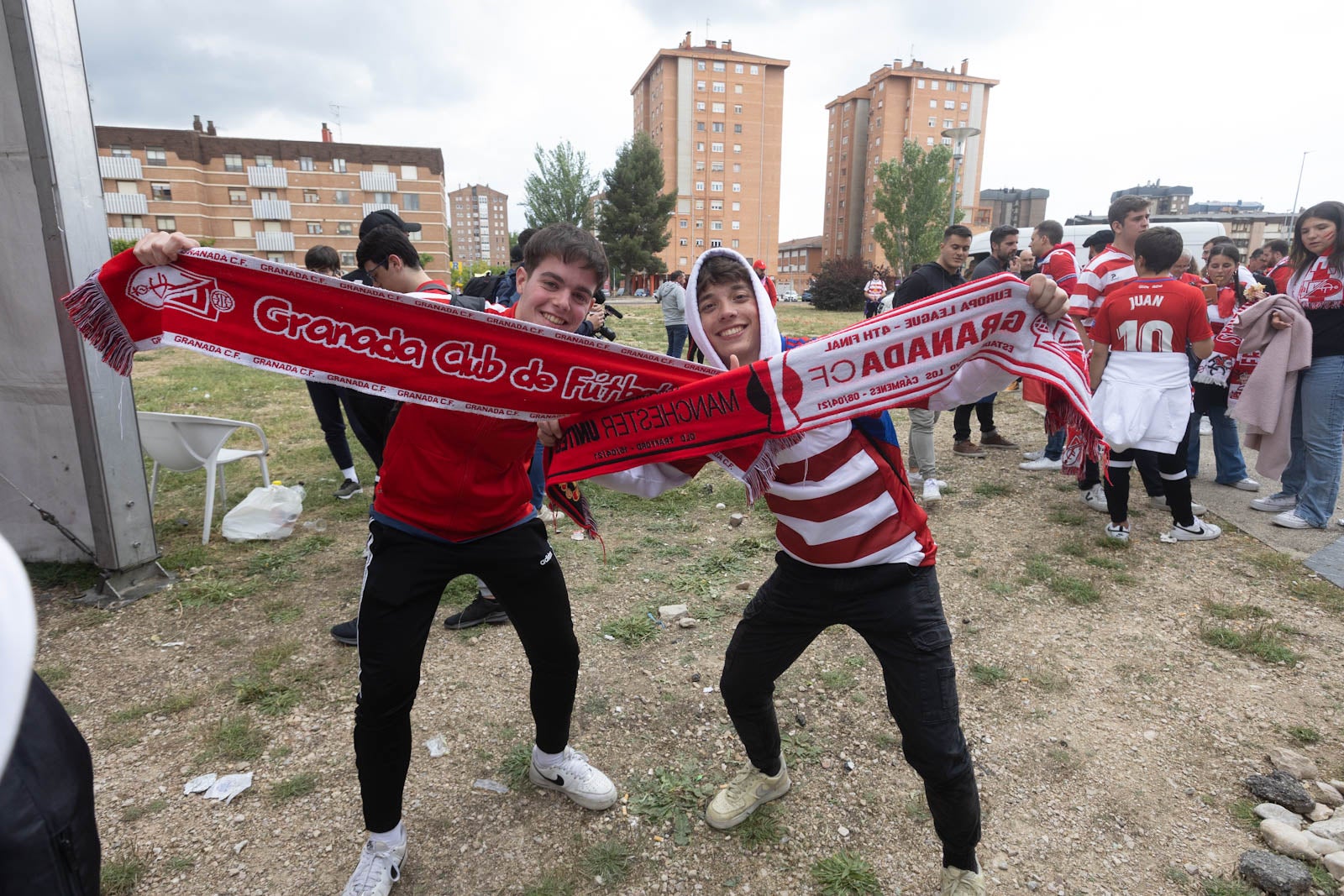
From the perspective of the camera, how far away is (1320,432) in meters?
5.48

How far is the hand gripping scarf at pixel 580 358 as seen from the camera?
2055 millimetres

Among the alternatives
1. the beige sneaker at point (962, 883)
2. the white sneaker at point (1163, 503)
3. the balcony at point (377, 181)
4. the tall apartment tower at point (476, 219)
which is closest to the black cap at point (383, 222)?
the beige sneaker at point (962, 883)

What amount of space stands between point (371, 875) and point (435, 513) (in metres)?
1.31

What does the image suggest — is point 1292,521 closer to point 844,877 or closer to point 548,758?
A: point 844,877

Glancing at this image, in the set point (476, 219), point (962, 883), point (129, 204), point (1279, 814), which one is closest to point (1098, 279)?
point (1279, 814)

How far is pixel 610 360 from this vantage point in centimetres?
224

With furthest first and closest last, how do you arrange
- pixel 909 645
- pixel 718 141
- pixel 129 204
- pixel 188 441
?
pixel 718 141 → pixel 129 204 → pixel 188 441 → pixel 909 645

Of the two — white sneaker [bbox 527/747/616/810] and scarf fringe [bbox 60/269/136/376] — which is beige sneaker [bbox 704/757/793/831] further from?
scarf fringe [bbox 60/269/136/376]

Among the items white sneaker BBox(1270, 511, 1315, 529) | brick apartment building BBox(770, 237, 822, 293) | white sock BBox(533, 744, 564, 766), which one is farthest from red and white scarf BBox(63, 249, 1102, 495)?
brick apartment building BBox(770, 237, 822, 293)

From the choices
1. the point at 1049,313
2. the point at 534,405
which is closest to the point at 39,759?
the point at 534,405

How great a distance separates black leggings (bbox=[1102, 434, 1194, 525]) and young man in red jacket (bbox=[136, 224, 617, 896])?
4.95m

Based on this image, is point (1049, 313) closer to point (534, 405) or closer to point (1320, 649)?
point (534, 405)

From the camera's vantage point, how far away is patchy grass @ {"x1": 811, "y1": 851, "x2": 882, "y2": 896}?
2.43 metres

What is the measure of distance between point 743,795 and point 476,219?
15445 centimetres
